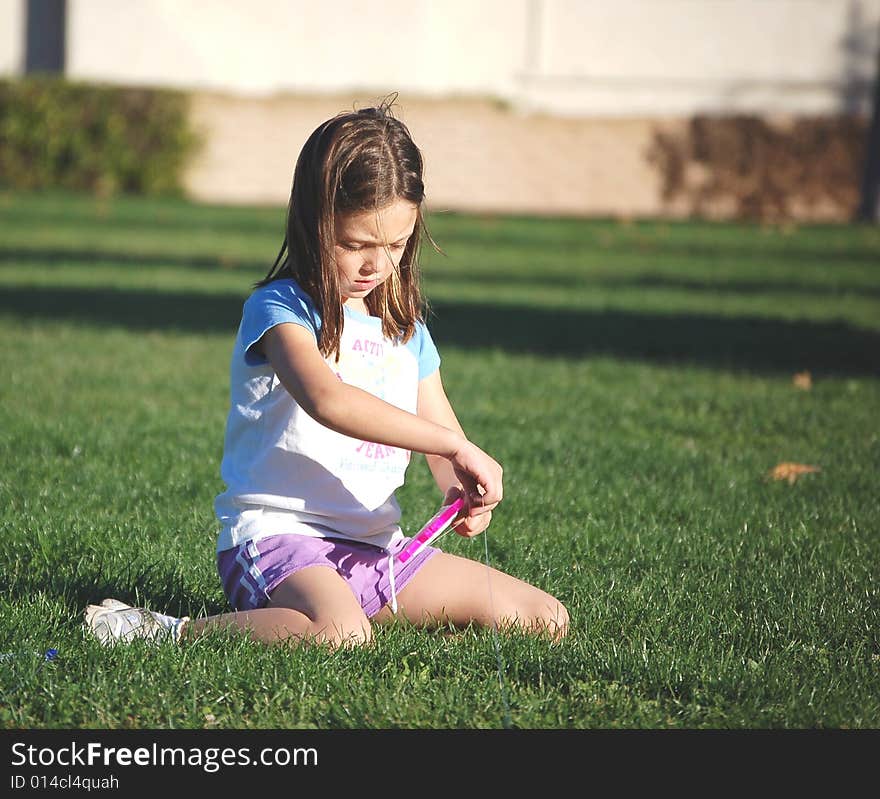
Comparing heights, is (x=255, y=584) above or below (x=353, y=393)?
below

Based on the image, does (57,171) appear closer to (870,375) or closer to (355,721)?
(870,375)

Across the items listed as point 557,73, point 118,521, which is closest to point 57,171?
point 557,73

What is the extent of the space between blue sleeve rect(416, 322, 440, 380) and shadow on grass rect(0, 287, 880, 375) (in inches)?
169

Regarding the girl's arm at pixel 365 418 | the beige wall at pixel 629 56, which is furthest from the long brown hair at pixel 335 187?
the beige wall at pixel 629 56

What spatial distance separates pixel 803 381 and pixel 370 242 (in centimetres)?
443

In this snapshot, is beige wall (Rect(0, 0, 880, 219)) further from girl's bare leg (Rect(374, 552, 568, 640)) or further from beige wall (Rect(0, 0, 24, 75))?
girl's bare leg (Rect(374, 552, 568, 640))

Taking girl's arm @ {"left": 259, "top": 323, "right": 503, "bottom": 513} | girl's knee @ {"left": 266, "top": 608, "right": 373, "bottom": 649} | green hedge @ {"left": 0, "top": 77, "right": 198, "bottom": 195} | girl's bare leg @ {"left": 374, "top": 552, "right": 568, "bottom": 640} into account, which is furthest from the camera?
green hedge @ {"left": 0, "top": 77, "right": 198, "bottom": 195}

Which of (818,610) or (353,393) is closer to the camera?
(353,393)

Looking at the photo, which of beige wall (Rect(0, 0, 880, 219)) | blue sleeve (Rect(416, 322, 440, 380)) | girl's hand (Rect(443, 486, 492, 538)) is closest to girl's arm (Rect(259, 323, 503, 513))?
girl's hand (Rect(443, 486, 492, 538))

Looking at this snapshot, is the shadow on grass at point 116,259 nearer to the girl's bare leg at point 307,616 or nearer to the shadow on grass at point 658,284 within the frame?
the shadow on grass at point 658,284

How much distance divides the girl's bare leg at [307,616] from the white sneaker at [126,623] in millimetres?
57

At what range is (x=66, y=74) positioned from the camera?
2559cm

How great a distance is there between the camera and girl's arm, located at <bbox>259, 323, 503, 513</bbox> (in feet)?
8.84
